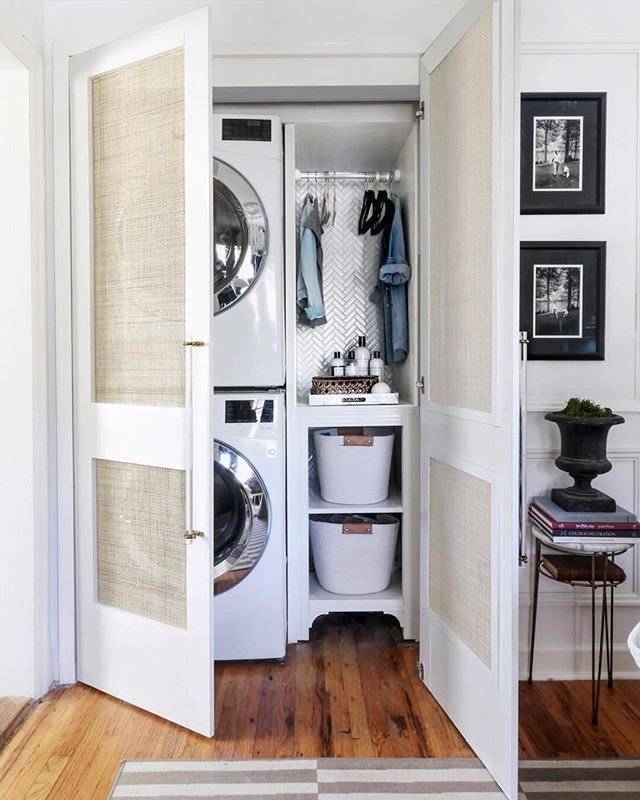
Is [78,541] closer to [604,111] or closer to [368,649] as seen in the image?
[368,649]

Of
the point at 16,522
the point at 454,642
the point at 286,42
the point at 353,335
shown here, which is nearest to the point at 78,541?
the point at 16,522

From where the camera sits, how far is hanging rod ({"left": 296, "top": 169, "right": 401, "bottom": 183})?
105 inches

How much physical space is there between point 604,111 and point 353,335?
139 centimetres

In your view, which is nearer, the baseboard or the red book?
the red book

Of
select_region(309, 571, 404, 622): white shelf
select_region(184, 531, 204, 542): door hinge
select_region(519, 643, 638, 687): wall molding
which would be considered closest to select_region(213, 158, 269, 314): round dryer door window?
select_region(184, 531, 204, 542): door hinge

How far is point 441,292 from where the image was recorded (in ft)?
6.56

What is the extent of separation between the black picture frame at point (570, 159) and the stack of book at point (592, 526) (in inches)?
44.0

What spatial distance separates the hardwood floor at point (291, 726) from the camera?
172 cm

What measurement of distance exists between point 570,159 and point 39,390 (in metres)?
2.12

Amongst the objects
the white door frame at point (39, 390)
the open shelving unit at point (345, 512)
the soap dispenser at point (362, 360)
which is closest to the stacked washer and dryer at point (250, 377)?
the open shelving unit at point (345, 512)

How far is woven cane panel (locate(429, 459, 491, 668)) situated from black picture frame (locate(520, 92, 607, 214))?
3.55 feet

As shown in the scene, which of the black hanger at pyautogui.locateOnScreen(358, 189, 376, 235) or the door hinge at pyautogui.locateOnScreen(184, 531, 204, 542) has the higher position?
the black hanger at pyautogui.locateOnScreen(358, 189, 376, 235)

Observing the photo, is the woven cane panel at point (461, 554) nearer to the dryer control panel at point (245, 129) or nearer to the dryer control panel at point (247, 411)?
the dryer control panel at point (247, 411)

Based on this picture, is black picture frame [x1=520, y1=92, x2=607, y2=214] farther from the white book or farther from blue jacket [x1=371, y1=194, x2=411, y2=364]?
the white book
